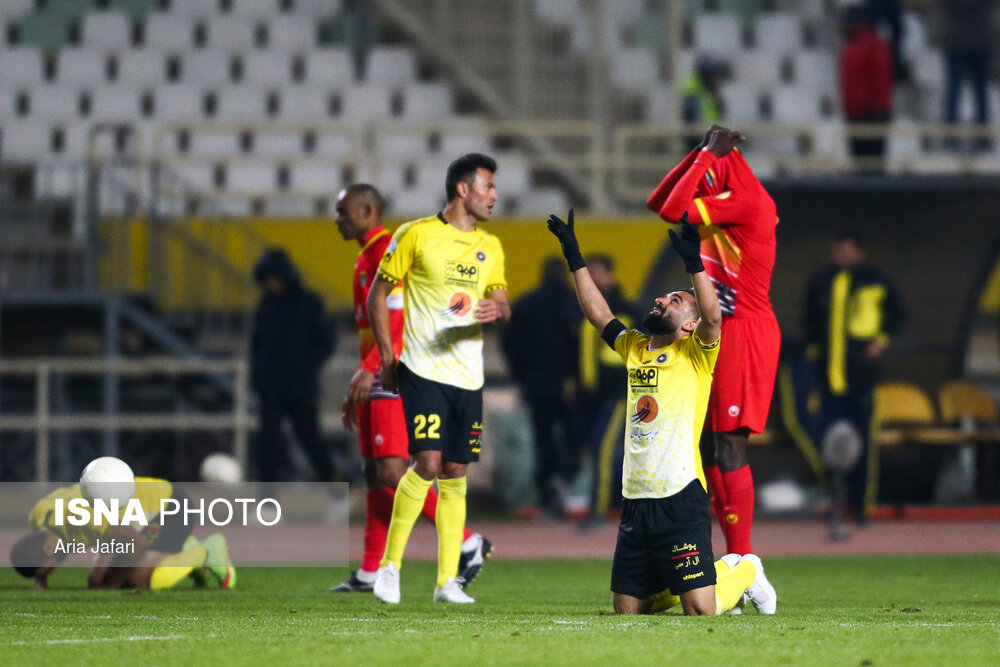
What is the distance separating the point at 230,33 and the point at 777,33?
23.7ft

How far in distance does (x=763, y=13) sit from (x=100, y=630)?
1720 cm

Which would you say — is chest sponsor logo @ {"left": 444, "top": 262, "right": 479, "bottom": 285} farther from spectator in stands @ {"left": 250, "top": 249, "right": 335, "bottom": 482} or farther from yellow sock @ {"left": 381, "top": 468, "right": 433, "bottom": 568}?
spectator in stands @ {"left": 250, "top": 249, "right": 335, "bottom": 482}

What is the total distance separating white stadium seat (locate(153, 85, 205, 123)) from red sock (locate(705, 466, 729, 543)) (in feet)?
42.0

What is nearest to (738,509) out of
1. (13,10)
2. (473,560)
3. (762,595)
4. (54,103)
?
(762,595)

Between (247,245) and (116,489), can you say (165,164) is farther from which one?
(116,489)

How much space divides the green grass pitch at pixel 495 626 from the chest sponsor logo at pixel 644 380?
946mm

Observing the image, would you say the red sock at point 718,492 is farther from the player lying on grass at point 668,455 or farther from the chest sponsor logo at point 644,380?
the chest sponsor logo at point 644,380

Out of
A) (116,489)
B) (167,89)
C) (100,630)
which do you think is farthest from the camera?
(167,89)

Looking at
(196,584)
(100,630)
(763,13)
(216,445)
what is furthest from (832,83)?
(100,630)

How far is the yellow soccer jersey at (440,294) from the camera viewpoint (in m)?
7.59

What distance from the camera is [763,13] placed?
71.3ft

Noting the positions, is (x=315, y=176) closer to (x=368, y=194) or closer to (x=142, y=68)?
(x=142, y=68)

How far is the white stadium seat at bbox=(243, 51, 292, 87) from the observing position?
19.6 m

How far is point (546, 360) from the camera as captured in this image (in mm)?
14242
